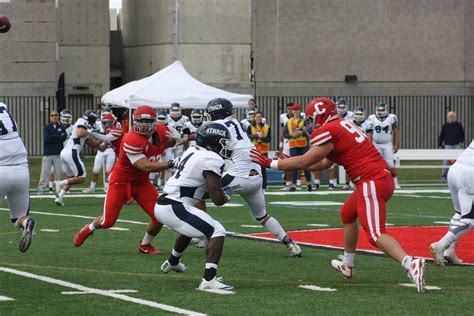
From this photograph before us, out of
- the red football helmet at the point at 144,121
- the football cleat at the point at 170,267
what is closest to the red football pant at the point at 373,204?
the football cleat at the point at 170,267

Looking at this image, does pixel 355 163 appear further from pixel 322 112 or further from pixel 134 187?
pixel 134 187

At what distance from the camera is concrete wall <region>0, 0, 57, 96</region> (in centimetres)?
4044

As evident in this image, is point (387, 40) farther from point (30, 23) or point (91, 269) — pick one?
point (91, 269)

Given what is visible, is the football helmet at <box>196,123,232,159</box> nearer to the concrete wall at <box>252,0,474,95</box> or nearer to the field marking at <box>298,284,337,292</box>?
the field marking at <box>298,284,337,292</box>

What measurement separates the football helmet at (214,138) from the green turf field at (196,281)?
1.26 metres

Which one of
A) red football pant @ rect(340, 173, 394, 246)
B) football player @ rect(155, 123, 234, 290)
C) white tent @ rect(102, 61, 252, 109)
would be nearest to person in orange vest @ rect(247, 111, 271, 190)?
white tent @ rect(102, 61, 252, 109)

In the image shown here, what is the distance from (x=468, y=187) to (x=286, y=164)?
2.25 m

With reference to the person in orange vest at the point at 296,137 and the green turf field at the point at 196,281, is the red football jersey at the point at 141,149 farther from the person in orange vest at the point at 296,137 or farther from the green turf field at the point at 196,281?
the person in orange vest at the point at 296,137

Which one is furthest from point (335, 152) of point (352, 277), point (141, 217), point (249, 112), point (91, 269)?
point (249, 112)

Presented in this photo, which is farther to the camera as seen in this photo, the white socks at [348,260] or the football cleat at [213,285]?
the white socks at [348,260]

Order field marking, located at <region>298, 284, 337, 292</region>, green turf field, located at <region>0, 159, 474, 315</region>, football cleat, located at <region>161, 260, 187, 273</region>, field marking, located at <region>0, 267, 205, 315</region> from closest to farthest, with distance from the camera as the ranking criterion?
1. field marking, located at <region>0, 267, 205, 315</region>
2. green turf field, located at <region>0, 159, 474, 315</region>
3. field marking, located at <region>298, 284, 337, 292</region>
4. football cleat, located at <region>161, 260, 187, 273</region>

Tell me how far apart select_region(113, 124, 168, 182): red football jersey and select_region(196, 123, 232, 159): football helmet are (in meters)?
2.62

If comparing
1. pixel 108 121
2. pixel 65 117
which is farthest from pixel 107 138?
pixel 65 117

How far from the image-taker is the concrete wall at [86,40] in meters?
42.6
